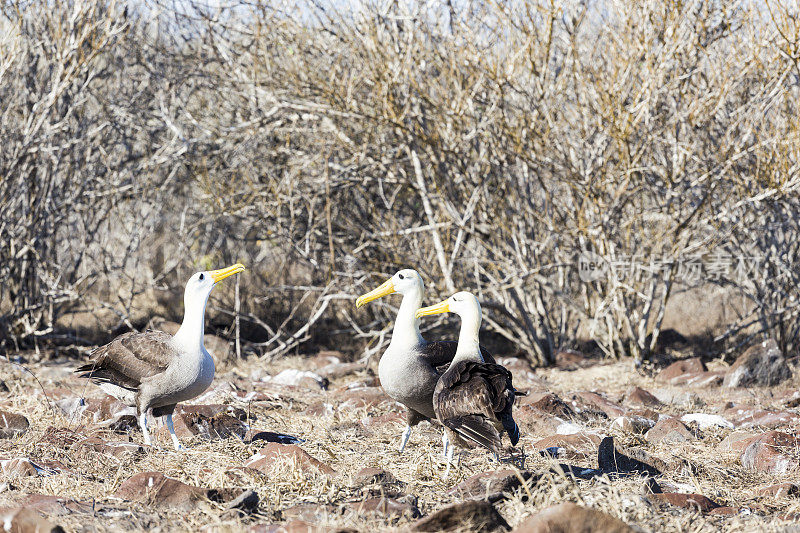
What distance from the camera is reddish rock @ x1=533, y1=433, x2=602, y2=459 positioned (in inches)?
186

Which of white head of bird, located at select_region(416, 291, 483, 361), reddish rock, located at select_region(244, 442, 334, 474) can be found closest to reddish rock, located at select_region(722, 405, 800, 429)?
white head of bird, located at select_region(416, 291, 483, 361)

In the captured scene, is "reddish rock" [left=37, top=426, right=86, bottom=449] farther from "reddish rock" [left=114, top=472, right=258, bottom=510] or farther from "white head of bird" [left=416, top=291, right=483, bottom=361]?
"white head of bird" [left=416, top=291, right=483, bottom=361]

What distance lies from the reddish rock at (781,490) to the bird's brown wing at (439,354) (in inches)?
58.2

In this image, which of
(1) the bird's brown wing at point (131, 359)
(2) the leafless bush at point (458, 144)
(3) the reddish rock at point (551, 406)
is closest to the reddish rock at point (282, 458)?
(1) the bird's brown wing at point (131, 359)

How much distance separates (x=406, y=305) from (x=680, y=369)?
149 inches

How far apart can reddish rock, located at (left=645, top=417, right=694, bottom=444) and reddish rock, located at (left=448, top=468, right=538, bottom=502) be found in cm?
195

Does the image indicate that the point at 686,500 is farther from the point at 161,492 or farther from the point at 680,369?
the point at 680,369

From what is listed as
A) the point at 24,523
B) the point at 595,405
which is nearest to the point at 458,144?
the point at 595,405

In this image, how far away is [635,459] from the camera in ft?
14.3

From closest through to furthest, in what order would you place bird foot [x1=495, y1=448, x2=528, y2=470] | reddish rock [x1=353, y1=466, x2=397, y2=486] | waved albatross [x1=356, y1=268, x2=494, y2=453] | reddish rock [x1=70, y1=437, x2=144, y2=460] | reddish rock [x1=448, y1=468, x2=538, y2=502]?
1. reddish rock [x1=448, y1=468, x2=538, y2=502]
2. reddish rock [x1=353, y1=466, x2=397, y2=486]
3. bird foot [x1=495, y1=448, x2=528, y2=470]
4. reddish rock [x1=70, y1=437, x2=144, y2=460]
5. waved albatross [x1=356, y1=268, x2=494, y2=453]

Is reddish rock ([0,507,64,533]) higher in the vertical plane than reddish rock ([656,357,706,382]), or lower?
higher

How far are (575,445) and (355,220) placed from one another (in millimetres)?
5402

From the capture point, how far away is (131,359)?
492cm

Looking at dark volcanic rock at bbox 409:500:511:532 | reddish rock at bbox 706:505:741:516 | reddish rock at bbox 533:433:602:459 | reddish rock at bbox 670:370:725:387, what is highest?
dark volcanic rock at bbox 409:500:511:532
